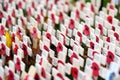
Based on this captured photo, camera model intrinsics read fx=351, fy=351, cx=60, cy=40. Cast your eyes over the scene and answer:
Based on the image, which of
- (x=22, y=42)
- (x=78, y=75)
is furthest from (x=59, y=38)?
(x=78, y=75)

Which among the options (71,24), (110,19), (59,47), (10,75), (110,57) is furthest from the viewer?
(71,24)

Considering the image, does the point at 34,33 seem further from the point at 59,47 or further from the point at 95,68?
the point at 95,68

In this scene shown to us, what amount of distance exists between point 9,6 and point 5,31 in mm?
3207

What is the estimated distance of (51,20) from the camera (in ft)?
42.3

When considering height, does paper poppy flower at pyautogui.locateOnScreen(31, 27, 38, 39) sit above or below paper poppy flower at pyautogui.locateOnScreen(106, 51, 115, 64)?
above

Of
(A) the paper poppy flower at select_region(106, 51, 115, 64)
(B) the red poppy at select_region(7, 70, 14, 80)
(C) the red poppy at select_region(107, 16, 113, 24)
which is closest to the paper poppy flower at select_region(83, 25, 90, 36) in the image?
(C) the red poppy at select_region(107, 16, 113, 24)

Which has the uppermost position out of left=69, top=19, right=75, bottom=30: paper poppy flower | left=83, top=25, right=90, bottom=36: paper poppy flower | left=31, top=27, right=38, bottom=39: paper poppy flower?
left=69, top=19, right=75, bottom=30: paper poppy flower

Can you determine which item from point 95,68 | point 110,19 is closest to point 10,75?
point 95,68

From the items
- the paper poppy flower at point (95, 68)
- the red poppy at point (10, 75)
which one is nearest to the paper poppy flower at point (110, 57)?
the paper poppy flower at point (95, 68)

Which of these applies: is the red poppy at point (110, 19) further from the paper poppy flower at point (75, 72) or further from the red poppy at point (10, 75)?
the red poppy at point (10, 75)

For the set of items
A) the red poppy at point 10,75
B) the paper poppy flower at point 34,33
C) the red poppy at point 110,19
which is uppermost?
the red poppy at point 110,19

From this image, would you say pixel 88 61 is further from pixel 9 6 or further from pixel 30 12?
pixel 9 6

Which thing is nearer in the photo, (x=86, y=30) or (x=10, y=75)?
(x=10, y=75)

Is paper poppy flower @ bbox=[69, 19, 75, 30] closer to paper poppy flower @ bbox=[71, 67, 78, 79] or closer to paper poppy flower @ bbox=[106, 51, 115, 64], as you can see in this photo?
paper poppy flower @ bbox=[106, 51, 115, 64]
